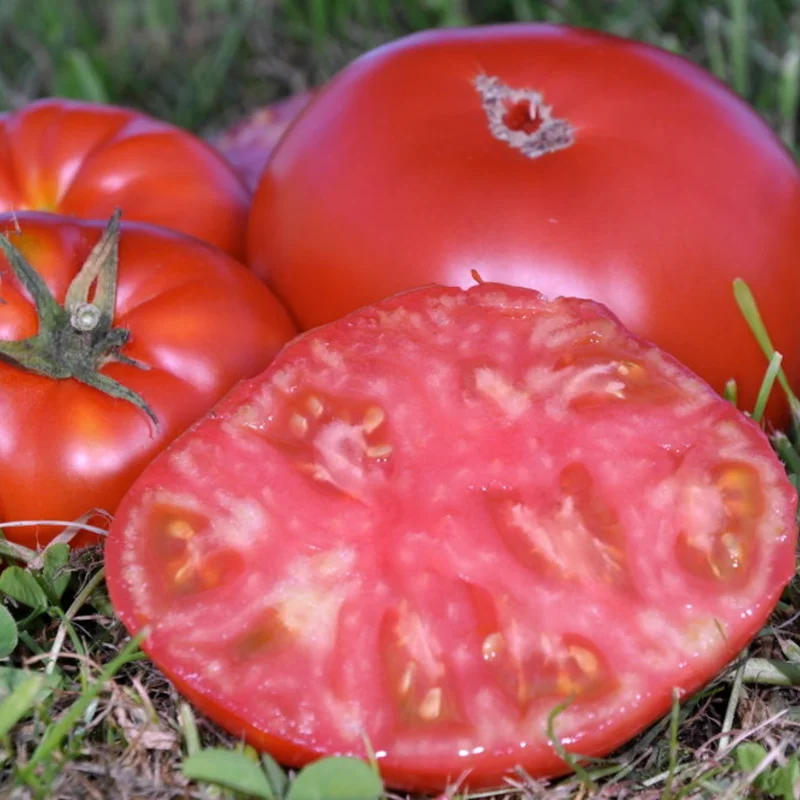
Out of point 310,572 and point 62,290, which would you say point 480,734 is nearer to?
point 310,572

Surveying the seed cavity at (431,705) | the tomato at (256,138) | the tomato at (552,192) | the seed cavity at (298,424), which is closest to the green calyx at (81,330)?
the seed cavity at (298,424)

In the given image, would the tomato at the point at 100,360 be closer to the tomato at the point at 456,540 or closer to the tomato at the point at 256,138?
the tomato at the point at 456,540

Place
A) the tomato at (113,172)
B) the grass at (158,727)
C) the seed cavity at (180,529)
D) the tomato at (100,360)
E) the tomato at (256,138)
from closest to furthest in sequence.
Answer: the grass at (158,727) < the seed cavity at (180,529) < the tomato at (100,360) < the tomato at (113,172) < the tomato at (256,138)

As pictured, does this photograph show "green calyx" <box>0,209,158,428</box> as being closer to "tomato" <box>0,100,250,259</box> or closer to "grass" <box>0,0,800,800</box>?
"grass" <box>0,0,800,800</box>

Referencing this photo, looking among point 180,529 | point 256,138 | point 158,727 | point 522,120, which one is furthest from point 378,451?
point 256,138

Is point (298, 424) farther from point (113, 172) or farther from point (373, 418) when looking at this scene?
point (113, 172)
